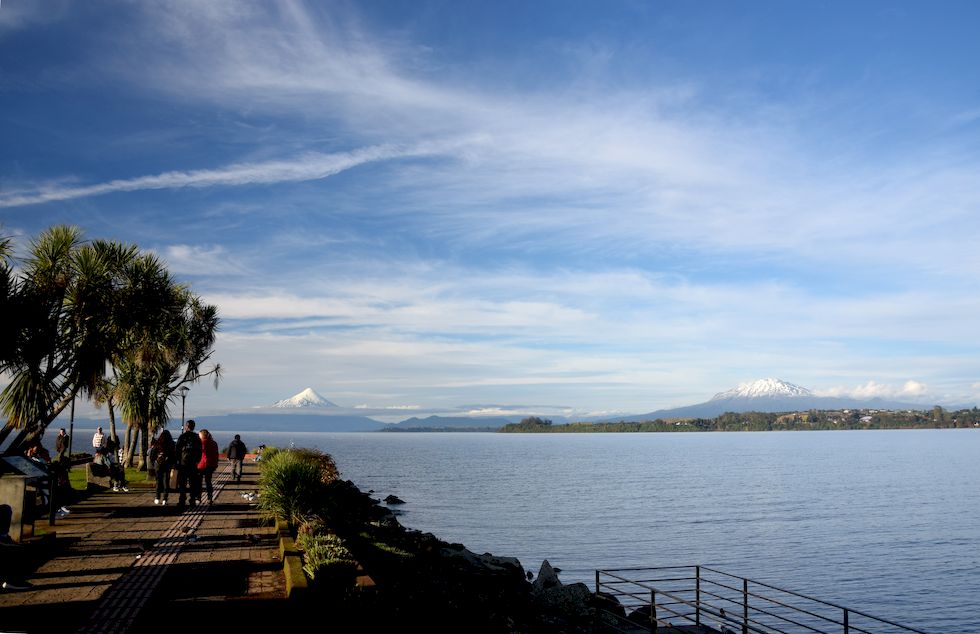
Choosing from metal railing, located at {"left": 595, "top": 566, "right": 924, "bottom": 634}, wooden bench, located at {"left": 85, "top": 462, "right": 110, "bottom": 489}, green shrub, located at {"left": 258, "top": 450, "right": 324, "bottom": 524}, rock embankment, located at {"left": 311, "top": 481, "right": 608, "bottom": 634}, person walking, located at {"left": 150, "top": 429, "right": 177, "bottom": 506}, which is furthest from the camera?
wooden bench, located at {"left": 85, "top": 462, "right": 110, "bottom": 489}

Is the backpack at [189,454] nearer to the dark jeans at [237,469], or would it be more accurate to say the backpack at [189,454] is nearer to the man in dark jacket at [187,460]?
the man in dark jacket at [187,460]

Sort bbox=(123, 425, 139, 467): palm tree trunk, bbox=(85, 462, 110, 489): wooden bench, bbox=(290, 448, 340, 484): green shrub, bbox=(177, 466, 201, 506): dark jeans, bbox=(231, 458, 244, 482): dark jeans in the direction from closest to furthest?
bbox=(177, 466, 201, 506): dark jeans
bbox=(85, 462, 110, 489): wooden bench
bbox=(290, 448, 340, 484): green shrub
bbox=(231, 458, 244, 482): dark jeans
bbox=(123, 425, 139, 467): palm tree trunk

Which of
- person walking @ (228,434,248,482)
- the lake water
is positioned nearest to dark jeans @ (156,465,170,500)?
person walking @ (228,434,248,482)

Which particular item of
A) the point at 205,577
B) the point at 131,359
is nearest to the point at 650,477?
the point at 131,359

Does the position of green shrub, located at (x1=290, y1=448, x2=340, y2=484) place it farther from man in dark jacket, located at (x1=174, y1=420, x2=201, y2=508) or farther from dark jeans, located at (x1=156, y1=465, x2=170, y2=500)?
man in dark jacket, located at (x1=174, y1=420, x2=201, y2=508)

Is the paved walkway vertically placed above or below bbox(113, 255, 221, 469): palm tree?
below

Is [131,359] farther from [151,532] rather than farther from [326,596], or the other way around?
[326,596]

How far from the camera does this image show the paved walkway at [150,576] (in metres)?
A: 9.28

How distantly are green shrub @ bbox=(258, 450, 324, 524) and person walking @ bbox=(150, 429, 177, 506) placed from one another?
14.2ft

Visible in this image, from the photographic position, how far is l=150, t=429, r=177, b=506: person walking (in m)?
20.7

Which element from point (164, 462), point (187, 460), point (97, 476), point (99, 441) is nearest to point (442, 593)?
point (187, 460)

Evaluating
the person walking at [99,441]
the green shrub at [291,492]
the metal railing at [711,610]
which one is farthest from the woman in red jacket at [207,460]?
the metal railing at [711,610]

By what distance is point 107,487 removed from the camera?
25250mm

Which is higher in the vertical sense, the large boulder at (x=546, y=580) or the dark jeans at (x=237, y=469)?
the dark jeans at (x=237, y=469)
